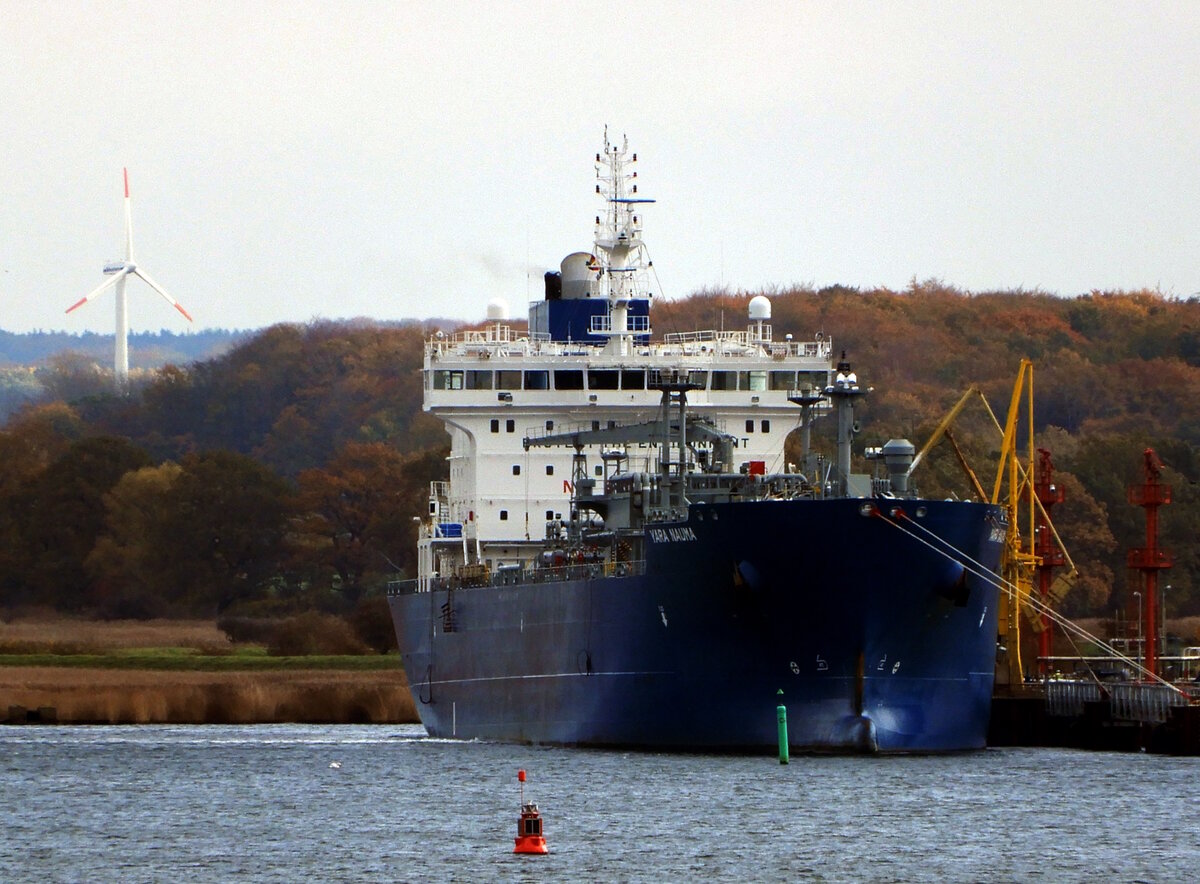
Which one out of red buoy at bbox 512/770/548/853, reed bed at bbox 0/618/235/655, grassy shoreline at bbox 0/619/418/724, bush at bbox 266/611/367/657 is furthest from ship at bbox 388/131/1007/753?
reed bed at bbox 0/618/235/655

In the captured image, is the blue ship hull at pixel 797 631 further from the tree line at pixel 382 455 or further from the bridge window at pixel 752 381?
the tree line at pixel 382 455

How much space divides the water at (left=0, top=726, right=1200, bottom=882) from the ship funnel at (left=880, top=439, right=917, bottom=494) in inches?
201

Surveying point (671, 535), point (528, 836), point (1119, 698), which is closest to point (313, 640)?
point (1119, 698)

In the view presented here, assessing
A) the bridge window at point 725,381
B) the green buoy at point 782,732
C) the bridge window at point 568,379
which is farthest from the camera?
the bridge window at point 568,379

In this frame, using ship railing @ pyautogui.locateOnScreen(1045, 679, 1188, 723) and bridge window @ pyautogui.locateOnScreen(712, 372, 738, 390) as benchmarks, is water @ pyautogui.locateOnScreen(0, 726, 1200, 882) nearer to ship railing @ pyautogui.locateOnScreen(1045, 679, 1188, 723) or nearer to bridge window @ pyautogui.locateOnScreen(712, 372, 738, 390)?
ship railing @ pyautogui.locateOnScreen(1045, 679, 1188, 723)

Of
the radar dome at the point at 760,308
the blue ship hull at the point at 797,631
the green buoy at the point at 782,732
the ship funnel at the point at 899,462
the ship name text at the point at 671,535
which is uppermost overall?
the radar dome at the point at 760,308

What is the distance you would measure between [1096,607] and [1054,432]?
23.0m

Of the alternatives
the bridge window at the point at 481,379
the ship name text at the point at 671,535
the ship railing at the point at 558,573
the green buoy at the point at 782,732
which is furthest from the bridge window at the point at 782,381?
the green buoy at the point at 782,732

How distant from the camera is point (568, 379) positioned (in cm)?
5803

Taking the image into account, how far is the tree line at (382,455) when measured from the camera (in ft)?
311

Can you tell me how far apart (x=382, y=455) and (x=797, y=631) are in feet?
234

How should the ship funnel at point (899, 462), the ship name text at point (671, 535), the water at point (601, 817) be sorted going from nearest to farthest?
the water at point (601, 817)
the ship name text at point (671, 535)
the ship funnel at point (899, 462)

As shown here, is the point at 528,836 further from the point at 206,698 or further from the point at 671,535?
the point at 206,698

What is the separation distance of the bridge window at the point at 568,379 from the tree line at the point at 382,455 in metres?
30.4
